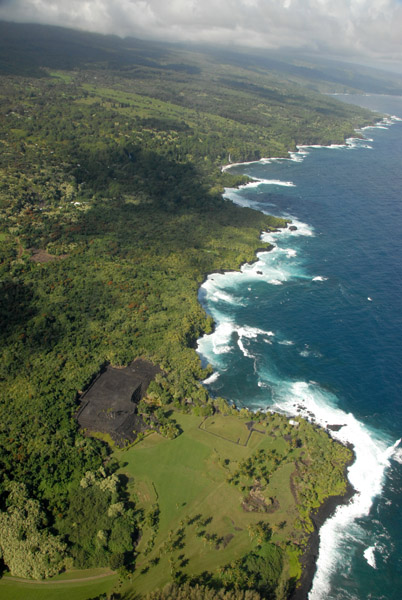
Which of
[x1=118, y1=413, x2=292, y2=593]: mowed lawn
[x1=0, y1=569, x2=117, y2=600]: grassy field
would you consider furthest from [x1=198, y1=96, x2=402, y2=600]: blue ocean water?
[x1=0, y1=569, x2=117, y2=600]: grassy field

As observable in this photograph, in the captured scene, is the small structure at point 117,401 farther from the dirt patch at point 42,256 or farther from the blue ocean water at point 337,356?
the dirt patch at point 42,256

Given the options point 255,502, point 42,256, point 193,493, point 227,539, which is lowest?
point 193,493

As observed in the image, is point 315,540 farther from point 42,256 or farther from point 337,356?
point 42,256

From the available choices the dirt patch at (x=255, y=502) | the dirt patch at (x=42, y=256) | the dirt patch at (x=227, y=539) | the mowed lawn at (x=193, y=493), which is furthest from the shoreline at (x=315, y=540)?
the dirt patch at (x=42, y=256)

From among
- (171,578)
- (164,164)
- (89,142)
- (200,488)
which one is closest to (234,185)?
(164,164)

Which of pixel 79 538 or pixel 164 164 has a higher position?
pixel 164 164

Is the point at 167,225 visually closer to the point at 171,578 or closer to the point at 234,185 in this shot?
the point at 234,185

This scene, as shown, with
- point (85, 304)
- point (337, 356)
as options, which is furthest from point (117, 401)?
point (337, 356)
